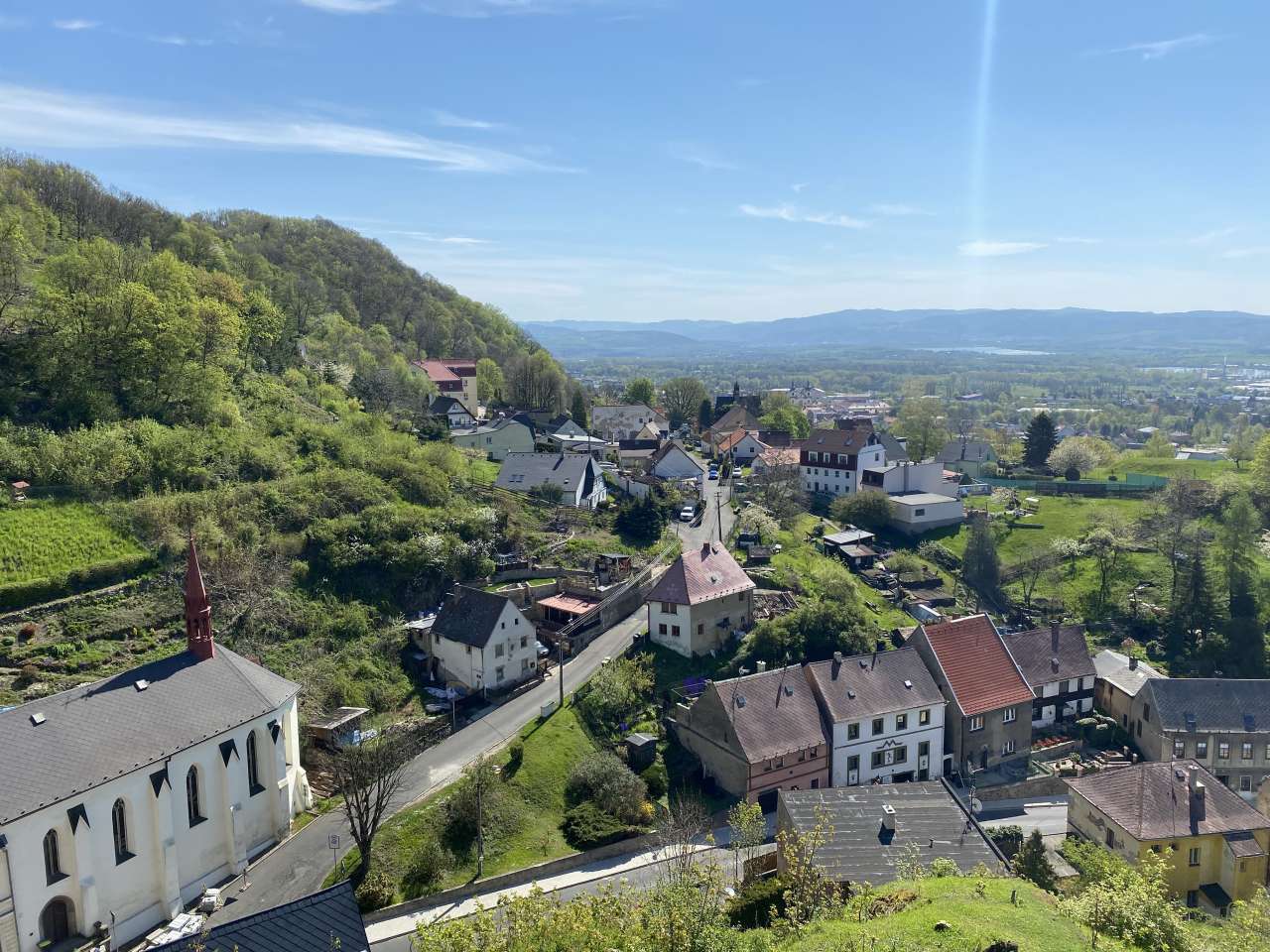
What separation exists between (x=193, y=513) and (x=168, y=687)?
22.7m

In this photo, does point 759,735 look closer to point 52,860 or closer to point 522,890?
point 522,890

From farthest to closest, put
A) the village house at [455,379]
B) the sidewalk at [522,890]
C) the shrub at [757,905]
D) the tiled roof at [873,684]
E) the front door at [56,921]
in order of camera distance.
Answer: the village house at [455,379], the tiled roof at [873,684], the sidewalk at [522,890], the shrub at [757,905], the front door at [56,921]

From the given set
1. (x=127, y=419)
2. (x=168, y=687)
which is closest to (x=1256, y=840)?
(x=168, y=687)

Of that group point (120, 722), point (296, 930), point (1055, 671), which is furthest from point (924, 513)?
point (296, 930)

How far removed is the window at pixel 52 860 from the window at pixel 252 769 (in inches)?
292

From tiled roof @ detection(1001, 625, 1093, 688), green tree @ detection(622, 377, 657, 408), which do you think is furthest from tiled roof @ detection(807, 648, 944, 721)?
green tree @ detection(622, 377, 657, 408)

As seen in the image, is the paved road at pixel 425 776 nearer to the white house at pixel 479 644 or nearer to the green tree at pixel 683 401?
the white house at pixel 479 644

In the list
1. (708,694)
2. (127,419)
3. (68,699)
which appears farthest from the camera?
(127,419)

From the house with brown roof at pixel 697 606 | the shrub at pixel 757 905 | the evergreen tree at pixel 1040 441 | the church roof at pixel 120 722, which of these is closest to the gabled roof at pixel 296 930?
the church roof at pixel 120 722

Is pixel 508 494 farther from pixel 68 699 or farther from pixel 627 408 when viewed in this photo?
pixel 627 408

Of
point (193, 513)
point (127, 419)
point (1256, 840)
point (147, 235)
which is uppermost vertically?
point (147, 235)

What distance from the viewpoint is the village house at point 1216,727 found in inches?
2025

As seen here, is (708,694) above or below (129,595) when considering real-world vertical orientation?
below

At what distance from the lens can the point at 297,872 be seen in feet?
108
